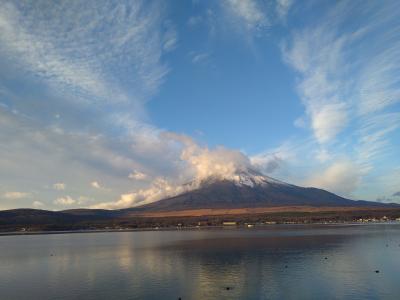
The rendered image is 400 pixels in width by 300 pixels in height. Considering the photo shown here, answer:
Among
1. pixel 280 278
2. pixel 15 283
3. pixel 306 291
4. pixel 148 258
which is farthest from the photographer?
pixel 148 258

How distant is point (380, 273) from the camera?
43469 mm

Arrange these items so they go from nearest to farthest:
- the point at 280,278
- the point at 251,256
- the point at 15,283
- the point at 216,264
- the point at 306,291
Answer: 1. the point at 306,291
2. the point at 280,278
3. the point at 15,283
4. the point at 216,264
5. the point at 251,256

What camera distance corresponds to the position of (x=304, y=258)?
56000 millimetres

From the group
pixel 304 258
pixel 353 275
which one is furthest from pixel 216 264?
pixel 353 275

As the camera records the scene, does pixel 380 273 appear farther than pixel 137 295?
Yes

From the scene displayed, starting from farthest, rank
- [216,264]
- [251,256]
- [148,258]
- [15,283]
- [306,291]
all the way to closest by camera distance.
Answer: [148,258] → [251,256] → [216,264] → [15,283] → [306,291]

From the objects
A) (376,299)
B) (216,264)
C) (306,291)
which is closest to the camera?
(376,299)

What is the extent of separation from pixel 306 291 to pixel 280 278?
614 cm

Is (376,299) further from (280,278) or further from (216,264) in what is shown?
(216,264)

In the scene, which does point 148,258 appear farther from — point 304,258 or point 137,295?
point 137,295

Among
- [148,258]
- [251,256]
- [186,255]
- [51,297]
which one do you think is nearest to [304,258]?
[251,256]

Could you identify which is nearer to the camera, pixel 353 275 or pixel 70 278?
pixel 353 275

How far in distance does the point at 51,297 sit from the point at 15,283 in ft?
35.3

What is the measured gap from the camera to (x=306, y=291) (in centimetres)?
3553
